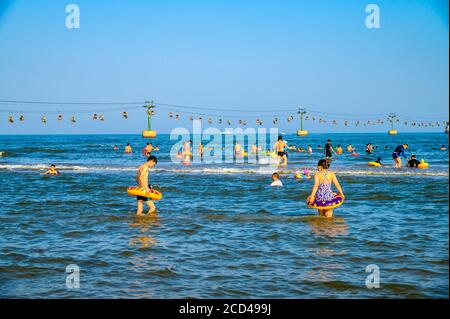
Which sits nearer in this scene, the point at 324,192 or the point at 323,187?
the point at 323,187

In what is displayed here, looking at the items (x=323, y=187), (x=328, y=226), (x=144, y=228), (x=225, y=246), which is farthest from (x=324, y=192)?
(x=144, y=228)

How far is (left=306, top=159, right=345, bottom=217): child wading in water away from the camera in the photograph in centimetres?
1170

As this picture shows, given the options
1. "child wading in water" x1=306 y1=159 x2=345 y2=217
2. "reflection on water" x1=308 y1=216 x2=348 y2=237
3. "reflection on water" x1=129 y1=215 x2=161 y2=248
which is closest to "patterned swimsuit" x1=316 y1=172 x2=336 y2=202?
"child wading in water" x1=306 y1=159 x2=345 y2=217

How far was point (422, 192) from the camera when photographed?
17234 millimetres

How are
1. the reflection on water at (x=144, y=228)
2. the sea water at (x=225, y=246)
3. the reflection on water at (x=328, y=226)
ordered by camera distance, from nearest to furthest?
the sea water at (x=225, y=246) < the reflection on water at (x=144, y=228) < the reflection on water at (x=328, y=226)

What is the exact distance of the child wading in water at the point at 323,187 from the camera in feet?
38.4

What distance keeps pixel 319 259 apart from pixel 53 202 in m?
10.3

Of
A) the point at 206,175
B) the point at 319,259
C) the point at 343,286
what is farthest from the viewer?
the point at 206,175

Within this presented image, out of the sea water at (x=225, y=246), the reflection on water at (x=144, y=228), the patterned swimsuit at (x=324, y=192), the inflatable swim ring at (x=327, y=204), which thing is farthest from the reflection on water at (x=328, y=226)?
the reflection on water at (x=144, y=228)

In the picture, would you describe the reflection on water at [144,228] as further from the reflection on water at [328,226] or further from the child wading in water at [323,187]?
the child wading in water at [323,187]

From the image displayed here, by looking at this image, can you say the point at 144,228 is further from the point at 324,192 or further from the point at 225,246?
the point at 324,192

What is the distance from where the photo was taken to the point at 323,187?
1177 cm

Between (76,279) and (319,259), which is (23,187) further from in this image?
(319,259)
